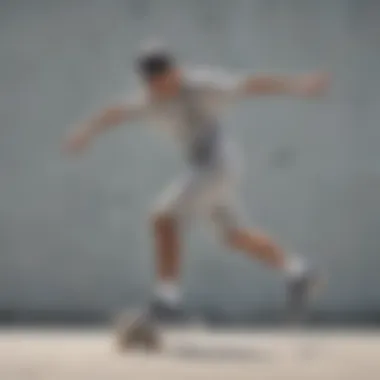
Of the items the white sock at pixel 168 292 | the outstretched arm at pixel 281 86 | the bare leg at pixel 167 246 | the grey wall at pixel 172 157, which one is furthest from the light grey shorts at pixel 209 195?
the grey wall at pixel 172 157

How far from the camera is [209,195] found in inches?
259

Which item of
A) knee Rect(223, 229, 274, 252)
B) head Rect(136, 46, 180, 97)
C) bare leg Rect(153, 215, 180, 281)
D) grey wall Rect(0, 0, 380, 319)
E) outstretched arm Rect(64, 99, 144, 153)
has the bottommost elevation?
grey wall Rect(0, 0, 380, 319)

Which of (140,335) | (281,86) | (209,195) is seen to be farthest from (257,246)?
(281,86)

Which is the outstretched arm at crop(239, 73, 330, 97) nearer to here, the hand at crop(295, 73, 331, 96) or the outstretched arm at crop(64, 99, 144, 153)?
the hand at crop(295, 73, 331, 96)

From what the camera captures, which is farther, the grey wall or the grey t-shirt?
the grey wall

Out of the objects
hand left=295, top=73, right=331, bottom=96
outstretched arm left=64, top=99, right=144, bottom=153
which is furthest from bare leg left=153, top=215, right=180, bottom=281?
hand left=295, top=73, right=331, bottom=96

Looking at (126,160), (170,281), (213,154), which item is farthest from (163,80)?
(126,160)

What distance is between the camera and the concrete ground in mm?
5258

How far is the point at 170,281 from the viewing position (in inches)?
253

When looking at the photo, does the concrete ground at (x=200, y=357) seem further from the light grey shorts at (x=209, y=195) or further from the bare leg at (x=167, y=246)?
the light grey shorts at (x=209, y=195)

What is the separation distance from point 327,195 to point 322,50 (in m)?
0.98

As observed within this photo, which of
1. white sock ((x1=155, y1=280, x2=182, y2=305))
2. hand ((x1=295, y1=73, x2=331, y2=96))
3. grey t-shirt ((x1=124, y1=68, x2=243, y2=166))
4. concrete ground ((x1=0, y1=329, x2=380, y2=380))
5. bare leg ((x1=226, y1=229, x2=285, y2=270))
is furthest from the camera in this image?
bare leg ((x1=226, y1=229, x2=285, y2=270))

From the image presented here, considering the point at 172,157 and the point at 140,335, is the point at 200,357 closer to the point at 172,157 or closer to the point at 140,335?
the point at 140,335

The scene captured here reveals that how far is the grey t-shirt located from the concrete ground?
3.17ft
